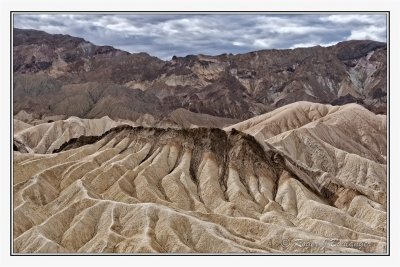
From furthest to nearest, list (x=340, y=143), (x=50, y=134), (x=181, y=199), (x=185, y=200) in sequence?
(x=50, y=134) < (x=340, y=143) < (x=181, y=199) < (x=185, y=200)

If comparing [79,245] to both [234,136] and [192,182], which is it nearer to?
[192,182]

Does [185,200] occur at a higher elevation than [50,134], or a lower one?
lower

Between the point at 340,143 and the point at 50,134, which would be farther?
the point at 50,134

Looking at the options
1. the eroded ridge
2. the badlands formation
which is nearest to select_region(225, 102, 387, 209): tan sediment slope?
the badlands formation

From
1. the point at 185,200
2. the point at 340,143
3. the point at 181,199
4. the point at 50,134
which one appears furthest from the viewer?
the point at 50,134

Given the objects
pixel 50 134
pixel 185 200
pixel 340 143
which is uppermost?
pixel 340 143

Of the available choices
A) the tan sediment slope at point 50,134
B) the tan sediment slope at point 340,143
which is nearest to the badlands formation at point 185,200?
the tan sediment slope at point 340,143

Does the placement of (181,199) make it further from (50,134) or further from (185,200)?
(50,134)

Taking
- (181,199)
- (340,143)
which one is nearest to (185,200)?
(181,199)
